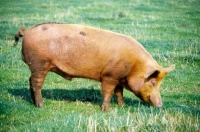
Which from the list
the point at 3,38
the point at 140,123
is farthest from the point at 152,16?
the point at 140,123

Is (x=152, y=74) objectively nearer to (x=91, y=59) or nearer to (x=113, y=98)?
(x=91, y=59)

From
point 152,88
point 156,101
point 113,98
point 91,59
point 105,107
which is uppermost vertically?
point 91,59

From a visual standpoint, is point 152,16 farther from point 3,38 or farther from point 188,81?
point 188,81

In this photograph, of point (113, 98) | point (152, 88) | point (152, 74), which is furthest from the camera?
point (113, 98)

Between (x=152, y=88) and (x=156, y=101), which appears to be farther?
(x=152, y=88)

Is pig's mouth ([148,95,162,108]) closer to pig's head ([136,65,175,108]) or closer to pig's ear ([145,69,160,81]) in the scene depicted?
pig's head ([136,65,175,108])

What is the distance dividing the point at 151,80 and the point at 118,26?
38.3 feet

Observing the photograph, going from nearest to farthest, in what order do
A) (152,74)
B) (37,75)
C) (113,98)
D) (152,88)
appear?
(152,74) → (152,88) → (37,75) → (113,98)

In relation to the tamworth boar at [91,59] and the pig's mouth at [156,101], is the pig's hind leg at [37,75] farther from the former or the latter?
the pig's mouth at [156,101]

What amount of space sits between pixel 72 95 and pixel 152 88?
222cm

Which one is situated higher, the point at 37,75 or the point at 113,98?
the point at 37,75

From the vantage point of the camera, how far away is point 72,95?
8.76 m

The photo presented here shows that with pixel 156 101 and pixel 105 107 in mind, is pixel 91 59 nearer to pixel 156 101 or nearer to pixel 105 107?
pixel 105 107

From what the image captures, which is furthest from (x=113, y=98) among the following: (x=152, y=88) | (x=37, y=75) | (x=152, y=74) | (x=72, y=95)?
(x=37, y=75)
